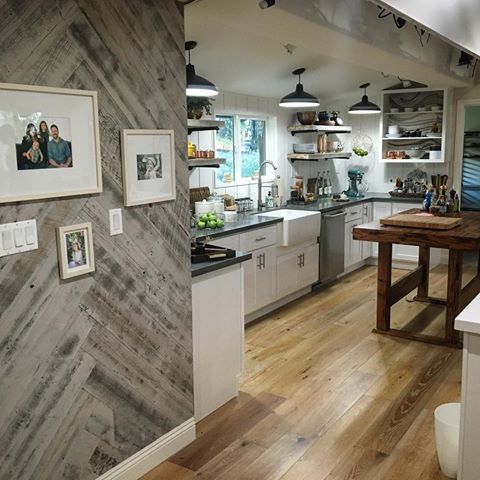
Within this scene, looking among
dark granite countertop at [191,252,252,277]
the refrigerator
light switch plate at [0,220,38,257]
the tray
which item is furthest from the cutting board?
the refrigerator

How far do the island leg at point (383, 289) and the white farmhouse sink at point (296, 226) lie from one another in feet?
2.84

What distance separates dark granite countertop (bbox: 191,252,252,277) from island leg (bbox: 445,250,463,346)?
1863mm

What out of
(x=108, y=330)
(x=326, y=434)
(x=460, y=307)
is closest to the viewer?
(x=108, y=330)

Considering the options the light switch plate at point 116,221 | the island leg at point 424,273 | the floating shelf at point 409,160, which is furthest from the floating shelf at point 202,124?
the floating shelf at point 409,160

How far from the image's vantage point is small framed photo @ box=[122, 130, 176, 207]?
2.38 metres

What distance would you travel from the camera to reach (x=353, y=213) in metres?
6.40

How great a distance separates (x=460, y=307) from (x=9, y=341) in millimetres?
3761

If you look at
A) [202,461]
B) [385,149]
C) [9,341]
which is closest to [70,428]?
[9,341]

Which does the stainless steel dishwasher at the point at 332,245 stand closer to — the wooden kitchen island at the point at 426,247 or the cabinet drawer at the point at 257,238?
the cabinet drawer at the point at 257,238

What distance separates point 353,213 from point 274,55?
2.35 metres

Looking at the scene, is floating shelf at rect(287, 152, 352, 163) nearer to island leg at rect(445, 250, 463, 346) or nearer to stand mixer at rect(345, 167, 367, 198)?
stand mixer at rect(345, 167, 367, 198)

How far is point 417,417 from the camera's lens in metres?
3.13

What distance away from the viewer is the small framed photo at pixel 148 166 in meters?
2.38

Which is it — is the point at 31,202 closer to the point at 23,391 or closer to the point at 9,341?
the point at 9,341
